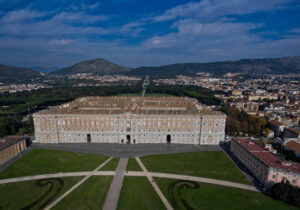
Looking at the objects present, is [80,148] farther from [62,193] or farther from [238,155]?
[238,155]

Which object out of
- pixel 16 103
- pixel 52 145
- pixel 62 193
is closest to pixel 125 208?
pixel 62 193

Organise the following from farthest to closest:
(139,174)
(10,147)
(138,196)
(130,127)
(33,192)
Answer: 1. (130,127)
2. (10,147)
3. (139,174)
4. (33,192)
5. (138,196)

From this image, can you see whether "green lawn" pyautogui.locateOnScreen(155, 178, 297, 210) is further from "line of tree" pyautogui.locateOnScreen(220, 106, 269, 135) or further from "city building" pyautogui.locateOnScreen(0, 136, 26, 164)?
"city building" pyautogui.locateOnScreen(0, 136, 26, 164)

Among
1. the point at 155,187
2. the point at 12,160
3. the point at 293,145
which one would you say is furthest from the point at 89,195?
the point at 293,145

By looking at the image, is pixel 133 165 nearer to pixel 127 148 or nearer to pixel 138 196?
pixel 127 148

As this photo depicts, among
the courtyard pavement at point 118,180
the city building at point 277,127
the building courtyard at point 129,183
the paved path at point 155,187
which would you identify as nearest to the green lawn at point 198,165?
the building courtyard at point 129,183

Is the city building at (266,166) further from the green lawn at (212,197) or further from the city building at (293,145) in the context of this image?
the city building at (293,145)

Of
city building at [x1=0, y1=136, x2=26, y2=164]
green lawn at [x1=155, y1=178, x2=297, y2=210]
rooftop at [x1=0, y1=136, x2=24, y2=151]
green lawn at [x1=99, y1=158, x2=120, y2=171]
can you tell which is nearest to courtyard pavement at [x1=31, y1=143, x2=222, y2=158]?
green lawn at [x1=99, y1=158, x2=120, y2=171]
